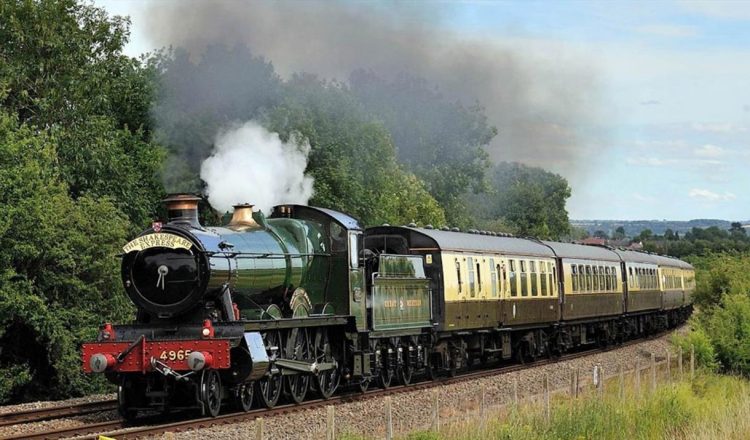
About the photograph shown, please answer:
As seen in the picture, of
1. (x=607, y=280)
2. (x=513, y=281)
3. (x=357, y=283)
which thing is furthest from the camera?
(x=607, y=280)

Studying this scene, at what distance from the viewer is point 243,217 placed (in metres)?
18.0

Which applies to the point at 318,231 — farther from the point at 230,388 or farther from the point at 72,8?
the point at 72,8

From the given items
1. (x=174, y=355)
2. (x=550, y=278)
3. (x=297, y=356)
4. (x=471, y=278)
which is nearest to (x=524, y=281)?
(x=550, y=278)

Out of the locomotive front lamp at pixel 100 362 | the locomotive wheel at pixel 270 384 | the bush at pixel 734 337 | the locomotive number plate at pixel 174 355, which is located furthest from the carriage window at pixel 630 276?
the locomotive front lamp at pixel 100 362

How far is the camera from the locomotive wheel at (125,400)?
16328 mm

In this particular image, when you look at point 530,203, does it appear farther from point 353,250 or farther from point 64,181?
point 353,250

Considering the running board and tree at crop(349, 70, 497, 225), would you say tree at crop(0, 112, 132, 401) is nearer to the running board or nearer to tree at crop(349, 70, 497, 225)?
the running board

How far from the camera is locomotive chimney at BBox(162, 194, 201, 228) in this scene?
54.2 feet

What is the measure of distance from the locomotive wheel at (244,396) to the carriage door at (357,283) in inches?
118

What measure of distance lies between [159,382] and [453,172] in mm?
51525

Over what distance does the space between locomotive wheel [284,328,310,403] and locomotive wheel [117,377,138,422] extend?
2.77m

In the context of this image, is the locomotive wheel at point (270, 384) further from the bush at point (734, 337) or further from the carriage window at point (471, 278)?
the bush at point (734, 337)

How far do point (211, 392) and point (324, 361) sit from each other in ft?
11.8

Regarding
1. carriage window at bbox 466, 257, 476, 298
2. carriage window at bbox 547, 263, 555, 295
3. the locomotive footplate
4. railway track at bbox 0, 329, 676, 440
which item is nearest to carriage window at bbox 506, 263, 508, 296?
carriage window at bbox 466, 257, 476, 298
